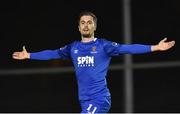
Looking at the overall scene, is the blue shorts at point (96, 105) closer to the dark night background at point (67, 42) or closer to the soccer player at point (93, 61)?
the soccer player at point (93, 61)

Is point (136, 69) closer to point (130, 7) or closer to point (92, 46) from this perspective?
point (130, 7)

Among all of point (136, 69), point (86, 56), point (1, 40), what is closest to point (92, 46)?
point (86, 56)

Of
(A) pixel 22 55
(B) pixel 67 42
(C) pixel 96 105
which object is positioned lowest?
(C) pixel 96 105

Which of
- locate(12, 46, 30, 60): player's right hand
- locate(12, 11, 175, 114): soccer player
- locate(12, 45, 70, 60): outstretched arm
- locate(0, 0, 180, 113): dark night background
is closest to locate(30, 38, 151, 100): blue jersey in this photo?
locate(12, 11, 175, 114): soccer player

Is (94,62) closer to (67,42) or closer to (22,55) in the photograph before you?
(22,55)

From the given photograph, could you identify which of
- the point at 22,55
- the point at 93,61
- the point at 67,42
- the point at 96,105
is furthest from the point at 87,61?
the point at 67,42

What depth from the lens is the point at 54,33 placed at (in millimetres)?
11867

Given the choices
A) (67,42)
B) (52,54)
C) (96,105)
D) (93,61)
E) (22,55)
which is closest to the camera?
(96,105)

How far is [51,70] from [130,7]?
1.68m

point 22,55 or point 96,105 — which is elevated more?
point 22,55

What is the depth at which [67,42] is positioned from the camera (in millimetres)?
11750

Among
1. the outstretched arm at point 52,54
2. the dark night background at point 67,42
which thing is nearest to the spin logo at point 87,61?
the outstretched arm at point 52,54

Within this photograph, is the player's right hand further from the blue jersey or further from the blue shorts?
the blue shorts

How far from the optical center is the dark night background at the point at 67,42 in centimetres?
1150
